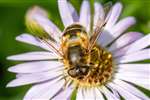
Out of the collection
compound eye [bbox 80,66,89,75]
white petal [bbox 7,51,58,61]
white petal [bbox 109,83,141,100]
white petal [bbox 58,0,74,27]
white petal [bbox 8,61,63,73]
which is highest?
white petal [bbox 58,0,74,27]

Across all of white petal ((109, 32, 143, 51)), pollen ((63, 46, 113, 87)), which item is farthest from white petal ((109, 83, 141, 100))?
white petal ((109, 32, 143, 51))

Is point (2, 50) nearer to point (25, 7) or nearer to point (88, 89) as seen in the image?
point (25, 7)

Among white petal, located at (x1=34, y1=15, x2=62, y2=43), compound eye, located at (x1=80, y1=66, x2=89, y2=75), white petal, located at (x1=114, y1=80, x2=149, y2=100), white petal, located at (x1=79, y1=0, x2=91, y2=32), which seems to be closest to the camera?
white petal, located at (x1=114, y1=80, x2=149, y2=100)

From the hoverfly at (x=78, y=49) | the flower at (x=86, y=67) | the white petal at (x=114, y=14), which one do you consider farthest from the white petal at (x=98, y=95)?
the white petal at (x=114, y=14)

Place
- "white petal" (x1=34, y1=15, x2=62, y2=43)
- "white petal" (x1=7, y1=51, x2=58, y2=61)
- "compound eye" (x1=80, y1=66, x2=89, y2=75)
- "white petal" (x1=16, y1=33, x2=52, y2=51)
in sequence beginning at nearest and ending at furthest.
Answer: "compound eye" (x1=80, y1=66, x2=89, y2=75)
"white petal" (x1=7, y1=51, x2=58, y2=61)
"white petal" (x1=16, y1=33, x2=52, y2=51)
"white petal" (x1=34, y1=15, x2=62, y2=43)

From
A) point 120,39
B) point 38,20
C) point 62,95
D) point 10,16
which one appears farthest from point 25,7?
point 62,95

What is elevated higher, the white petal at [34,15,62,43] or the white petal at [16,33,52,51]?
the white petal at [34,15,62,43]

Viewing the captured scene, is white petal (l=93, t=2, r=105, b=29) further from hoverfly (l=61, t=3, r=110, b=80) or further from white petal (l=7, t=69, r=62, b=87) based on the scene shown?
white petal (l=7, t=69, r=62, b=87)

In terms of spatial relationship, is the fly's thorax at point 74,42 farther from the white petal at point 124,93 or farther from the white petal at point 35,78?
the white petal at point 124,93
